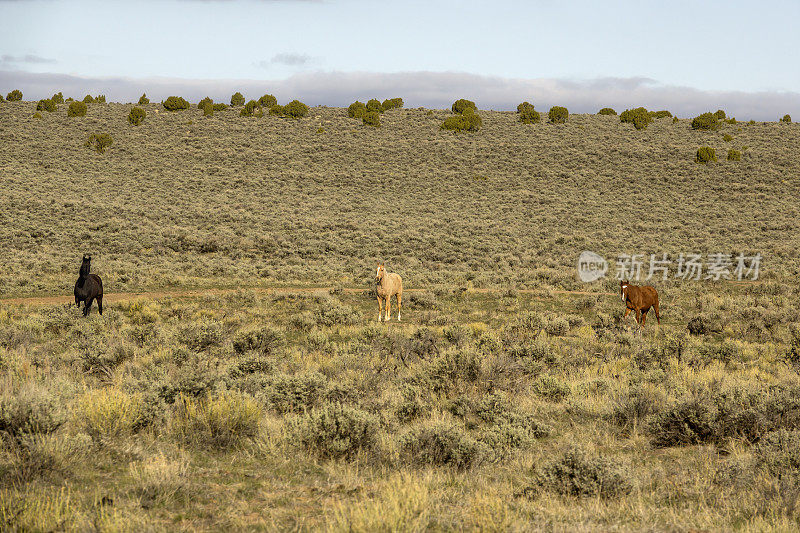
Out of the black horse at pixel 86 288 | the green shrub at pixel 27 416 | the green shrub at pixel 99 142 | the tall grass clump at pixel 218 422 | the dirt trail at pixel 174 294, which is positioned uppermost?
the green shrub at pixel 99 142

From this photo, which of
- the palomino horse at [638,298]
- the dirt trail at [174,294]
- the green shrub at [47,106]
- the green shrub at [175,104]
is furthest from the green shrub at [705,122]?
the green shrub at [47,106]

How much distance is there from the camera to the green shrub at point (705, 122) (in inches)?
2571

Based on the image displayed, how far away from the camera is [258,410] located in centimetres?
620

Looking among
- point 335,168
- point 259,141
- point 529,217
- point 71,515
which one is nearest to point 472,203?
point 529,217

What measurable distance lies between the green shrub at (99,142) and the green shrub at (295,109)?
74.8 ft

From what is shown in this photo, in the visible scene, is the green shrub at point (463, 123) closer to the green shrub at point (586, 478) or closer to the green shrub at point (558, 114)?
the green shrub at point (558, 114)

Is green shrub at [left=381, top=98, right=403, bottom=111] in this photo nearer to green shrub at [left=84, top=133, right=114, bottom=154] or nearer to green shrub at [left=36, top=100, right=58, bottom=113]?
green shrub at [left=84, top=133, right=114, bottom=154]

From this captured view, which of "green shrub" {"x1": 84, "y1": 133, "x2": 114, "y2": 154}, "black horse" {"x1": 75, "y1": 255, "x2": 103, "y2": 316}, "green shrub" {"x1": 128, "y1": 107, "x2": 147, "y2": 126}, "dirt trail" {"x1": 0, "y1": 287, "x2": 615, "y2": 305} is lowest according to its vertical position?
"dirt trail" {"x1": 0, "y1": 287, "x2": 615, "y2": 305}

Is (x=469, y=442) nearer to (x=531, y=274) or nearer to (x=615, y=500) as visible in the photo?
(x=615, y=500)

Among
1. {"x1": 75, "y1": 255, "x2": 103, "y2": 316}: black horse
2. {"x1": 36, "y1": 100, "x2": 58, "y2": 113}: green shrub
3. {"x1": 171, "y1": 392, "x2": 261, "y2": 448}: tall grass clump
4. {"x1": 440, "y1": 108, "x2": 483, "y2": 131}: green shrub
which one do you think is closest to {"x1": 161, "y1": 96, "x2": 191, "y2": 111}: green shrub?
{"x1": 36, "y1": 100, "x2": 58, "y2": 113}: green shrub

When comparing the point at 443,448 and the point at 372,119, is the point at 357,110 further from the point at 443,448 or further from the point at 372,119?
the point at 443,448

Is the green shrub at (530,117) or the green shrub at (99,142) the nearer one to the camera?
the green shrub at (99,142)

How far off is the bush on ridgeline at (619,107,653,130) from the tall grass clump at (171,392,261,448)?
72488 mm

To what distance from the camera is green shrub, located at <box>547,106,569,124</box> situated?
71.3 m
